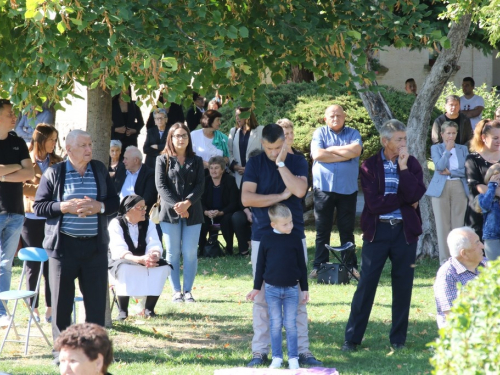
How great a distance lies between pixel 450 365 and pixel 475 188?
5871 millimetres

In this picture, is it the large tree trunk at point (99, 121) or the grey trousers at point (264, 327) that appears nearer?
the grey trousers at point (264, 327)

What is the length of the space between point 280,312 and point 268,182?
1235mm

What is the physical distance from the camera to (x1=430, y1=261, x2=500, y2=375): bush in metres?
3.54

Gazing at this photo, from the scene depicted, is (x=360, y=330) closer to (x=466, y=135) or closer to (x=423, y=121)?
(x=423, y=121)

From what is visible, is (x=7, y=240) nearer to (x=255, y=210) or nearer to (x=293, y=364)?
(x=255, y=210)

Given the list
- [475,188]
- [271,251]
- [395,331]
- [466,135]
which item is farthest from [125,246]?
[466,135]

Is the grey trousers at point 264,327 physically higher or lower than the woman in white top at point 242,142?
lower

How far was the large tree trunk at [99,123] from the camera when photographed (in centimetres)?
825

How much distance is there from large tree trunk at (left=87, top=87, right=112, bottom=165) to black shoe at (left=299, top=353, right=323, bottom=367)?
9.67 ft

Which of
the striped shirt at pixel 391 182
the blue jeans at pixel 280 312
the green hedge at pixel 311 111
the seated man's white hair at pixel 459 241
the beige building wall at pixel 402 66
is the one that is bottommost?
the blue jeans at pixel 280 312

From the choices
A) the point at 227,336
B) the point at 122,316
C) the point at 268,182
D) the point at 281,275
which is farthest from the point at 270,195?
the point at 122,316

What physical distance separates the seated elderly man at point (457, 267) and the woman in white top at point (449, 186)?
4.84m

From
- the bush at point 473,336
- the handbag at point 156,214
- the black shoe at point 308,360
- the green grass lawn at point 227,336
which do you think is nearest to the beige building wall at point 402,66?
the green grass lawn at point 227,336

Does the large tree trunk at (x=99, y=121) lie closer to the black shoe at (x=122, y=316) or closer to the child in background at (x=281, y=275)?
the black shoe at (x=122, y=316)
